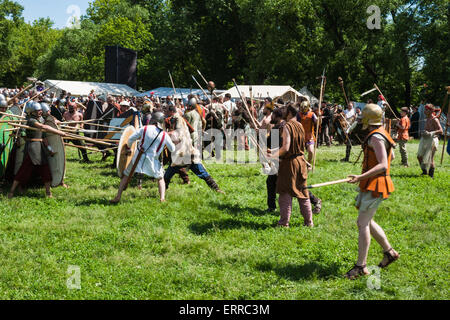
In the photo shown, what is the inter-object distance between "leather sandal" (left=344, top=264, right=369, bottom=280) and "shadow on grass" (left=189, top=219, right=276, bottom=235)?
6.42 ft

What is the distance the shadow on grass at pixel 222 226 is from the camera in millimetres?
6808

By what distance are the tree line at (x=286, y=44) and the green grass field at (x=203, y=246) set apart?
68.1 feet

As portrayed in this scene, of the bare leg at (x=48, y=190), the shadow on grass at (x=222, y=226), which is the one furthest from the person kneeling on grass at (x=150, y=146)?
the shadow on grass at (x=222, y=226)

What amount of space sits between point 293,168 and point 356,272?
1.93 m

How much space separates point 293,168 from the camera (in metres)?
6.59

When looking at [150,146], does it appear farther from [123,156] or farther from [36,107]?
[36,107]

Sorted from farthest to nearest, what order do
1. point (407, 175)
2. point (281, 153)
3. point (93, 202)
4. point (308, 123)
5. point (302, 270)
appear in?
point (407, 175)
point (308, 123)
point (93, 202)
point (281, 153)
point (302, 270)

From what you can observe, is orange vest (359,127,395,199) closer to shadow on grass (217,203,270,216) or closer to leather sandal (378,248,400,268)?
leather sandal (378,248,400,268)

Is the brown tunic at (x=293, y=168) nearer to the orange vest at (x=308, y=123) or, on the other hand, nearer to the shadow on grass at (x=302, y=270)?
the shadow on grass at (x=302, y=270)

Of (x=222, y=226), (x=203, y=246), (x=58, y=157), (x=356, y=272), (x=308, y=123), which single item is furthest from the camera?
(x=308, y=123)

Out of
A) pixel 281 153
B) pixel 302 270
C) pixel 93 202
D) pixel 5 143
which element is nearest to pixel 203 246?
pixel 302 270

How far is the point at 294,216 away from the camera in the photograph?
7.59 m

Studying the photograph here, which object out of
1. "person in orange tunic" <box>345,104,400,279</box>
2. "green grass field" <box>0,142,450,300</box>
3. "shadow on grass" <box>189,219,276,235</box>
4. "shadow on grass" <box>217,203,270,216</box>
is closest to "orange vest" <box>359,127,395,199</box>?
"person in orange tunic" <box>345,104,400,279</box>

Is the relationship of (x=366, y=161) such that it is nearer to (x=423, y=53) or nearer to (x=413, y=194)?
(x=413, y=194)
